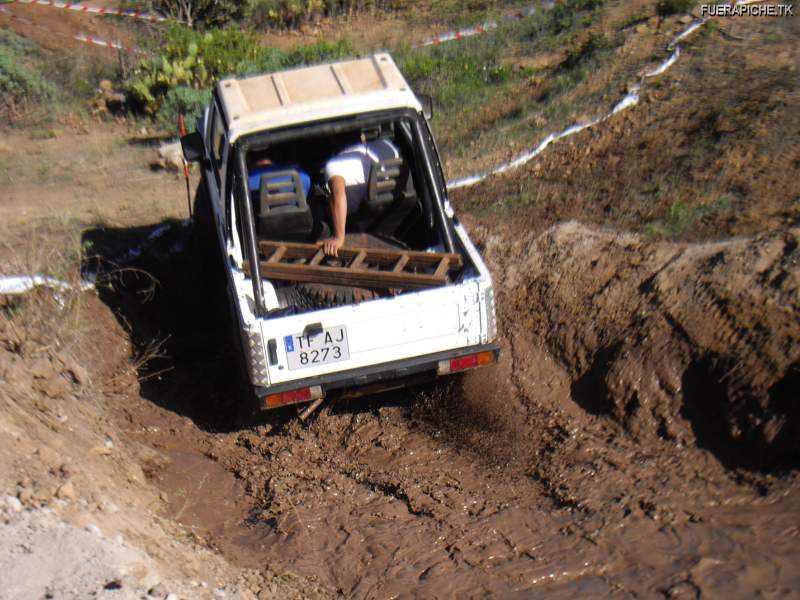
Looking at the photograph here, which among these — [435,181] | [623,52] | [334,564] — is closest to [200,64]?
[623,52]

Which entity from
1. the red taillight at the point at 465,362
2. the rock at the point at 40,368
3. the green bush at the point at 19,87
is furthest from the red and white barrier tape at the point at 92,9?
the red taillight at the point at 465,362

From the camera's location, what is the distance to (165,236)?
27.7 ft

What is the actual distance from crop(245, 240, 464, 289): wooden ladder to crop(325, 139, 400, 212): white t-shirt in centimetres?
41

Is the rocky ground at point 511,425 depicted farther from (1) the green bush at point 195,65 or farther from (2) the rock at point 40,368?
(1) the green bush at point 195,65

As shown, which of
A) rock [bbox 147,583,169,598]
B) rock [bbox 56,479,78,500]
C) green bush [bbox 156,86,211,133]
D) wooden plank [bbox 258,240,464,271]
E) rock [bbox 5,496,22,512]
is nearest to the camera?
rock [bbox 147,583,169,598]

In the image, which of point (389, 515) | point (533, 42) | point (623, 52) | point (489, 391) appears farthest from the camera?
point (533, 42)

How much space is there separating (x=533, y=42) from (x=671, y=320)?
8.25 m

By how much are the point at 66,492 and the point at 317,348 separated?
1.55m

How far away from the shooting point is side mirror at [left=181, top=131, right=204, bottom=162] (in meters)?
6.67

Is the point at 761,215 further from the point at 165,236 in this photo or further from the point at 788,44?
the point at 165,236

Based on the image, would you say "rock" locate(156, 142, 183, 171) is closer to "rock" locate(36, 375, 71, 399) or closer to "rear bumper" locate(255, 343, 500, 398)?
"rock" locate(36, 375, 71, 399)

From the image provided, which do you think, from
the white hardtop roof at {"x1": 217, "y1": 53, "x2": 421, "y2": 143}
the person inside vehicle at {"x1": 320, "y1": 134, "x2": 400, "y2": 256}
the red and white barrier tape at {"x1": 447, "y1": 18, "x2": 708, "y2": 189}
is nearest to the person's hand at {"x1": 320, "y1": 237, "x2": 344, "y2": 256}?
the person inside vehicle at {"x1": 320, "y1": 134, "x2": 400, "y2": 256}

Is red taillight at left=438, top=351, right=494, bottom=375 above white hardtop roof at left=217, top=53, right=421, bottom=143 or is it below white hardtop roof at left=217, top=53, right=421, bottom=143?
below

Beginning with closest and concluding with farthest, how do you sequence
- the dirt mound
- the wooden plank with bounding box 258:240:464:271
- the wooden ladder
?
1. the dirt mound
2. the wooden ladder
3. the wooden plank with bounding box 258:240:464:271
